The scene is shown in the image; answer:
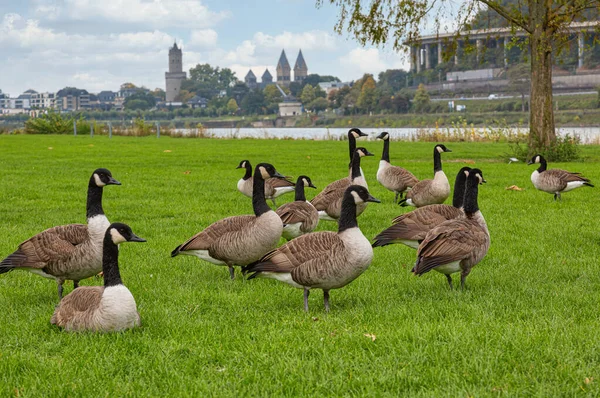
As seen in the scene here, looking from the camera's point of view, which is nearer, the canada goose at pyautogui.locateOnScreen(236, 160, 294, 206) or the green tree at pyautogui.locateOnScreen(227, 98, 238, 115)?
the canada goose at pyautogui.locateOnScreen(236, 160, 294, 206)

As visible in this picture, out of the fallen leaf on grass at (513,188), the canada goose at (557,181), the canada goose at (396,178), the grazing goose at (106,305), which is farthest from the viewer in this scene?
the fallen leaf on grass at (513,188)

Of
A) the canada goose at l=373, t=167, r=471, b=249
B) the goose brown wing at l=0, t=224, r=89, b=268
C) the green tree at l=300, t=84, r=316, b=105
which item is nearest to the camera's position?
the goose brown wing at l=0, t=224, r=89, b=268

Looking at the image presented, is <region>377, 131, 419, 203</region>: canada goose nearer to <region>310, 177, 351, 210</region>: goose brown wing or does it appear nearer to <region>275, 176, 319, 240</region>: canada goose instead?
<region>310, 177, 351, 210</region>: goose brown wing

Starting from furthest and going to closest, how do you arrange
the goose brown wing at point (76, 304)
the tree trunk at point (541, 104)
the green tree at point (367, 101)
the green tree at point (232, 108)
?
the green tree at point (232, 108), the green tree at point (367, 101), the tree trunk at point (541, 104), the goose brown wing at point (76, 304)

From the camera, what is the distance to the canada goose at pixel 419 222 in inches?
341

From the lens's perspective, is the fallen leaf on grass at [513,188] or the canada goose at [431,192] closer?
the canada goose at [431,192]

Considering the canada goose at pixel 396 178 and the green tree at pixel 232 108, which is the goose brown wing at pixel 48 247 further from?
the green tree at pixel 232 108

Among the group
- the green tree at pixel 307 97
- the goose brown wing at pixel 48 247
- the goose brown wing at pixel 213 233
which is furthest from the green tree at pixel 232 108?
the goose brown wing at pixel 48 247

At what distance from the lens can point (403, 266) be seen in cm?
952

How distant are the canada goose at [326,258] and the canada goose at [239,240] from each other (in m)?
0.93

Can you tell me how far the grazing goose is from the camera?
21.0 feet

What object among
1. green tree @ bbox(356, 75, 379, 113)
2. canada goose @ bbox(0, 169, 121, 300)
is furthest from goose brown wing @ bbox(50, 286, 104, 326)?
green tree @ bbox(356, 75, 379, 113)

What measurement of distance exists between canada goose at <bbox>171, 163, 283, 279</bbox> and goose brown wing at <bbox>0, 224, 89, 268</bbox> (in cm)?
141

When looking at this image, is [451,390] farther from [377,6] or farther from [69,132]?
[69,132]
